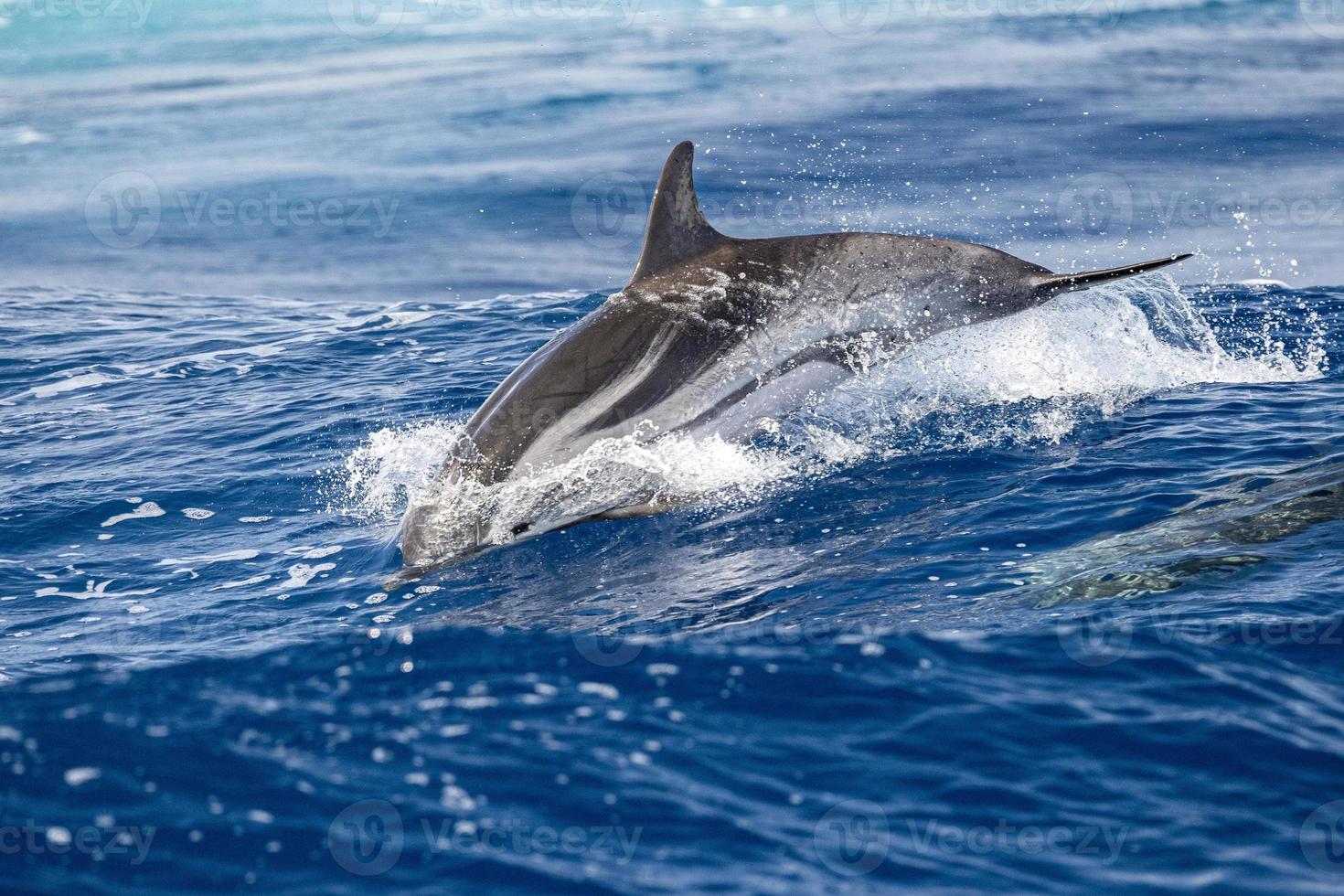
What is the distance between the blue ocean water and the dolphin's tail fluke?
1047mm

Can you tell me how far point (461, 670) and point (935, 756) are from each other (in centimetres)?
256

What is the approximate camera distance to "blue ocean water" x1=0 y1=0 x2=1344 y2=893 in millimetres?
5598

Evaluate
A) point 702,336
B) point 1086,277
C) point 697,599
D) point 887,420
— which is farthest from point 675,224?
point 697,599

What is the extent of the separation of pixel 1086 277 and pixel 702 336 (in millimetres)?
2971

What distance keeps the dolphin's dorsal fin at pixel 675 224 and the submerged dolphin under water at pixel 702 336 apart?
0.04ft

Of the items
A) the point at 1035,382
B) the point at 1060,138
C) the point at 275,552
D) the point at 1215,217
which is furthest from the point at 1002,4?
the point at 275,552

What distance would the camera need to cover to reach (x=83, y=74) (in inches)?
1902

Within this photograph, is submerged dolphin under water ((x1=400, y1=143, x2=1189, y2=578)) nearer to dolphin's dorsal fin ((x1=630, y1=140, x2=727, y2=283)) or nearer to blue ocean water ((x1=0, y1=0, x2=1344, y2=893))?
dolphin's dorsal fin ((x1=630, y1=140, x2=727, y2=283))

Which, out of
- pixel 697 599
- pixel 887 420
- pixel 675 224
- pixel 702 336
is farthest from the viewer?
pixel 887 420

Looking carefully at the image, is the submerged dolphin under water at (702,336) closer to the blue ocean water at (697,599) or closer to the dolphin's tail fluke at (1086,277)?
the dolphin's tail fluke at (1086,277)

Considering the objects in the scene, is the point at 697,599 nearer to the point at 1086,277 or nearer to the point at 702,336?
the point at 702,336

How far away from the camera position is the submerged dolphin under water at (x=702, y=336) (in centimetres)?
910

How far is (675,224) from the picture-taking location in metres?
9.96

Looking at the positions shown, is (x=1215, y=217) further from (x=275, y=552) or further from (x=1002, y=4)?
(x=1002, y=4)
